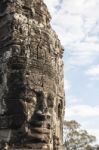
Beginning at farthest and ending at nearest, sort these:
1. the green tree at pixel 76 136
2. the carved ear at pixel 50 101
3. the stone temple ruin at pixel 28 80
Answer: the green tree at pixel 76 136 → the carved ear at pixel 50 101 → the stone temple ruin at pixel 28 80

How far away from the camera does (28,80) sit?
6.59m

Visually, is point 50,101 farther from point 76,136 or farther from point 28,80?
point 76,136

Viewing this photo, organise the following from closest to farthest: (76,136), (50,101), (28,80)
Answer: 1. (28,80)
2. (50,101)
3. (76,136)

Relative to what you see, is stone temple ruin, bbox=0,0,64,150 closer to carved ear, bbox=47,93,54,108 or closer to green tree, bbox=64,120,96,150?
carved ear, bbox=47,93,54,108

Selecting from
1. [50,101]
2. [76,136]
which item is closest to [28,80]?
[50,101]

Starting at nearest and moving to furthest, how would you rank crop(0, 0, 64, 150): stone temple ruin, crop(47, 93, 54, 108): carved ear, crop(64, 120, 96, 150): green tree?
crop(0, 0, 64, 150): stone temple ruin → crop(47, 93, 54, 108): carved ear → crop(64, 120, 96, 150): green tree

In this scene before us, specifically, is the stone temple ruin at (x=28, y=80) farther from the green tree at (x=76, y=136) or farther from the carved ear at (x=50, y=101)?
the green tree at (x=76, y=136)

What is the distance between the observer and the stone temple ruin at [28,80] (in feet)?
20.9

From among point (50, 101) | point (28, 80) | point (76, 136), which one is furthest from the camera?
point (76, 136)

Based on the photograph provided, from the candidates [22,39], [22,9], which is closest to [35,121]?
[22,39]

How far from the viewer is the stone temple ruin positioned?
6.37 meters

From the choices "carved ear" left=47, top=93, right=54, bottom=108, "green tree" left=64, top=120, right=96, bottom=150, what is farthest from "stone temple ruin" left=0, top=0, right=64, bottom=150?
"green tree" left=64, top=120, right=96, bottom=150

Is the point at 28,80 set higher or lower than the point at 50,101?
higher

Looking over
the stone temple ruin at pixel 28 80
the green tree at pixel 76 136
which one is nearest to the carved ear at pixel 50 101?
the stone temple ruin at pixel 28 80
